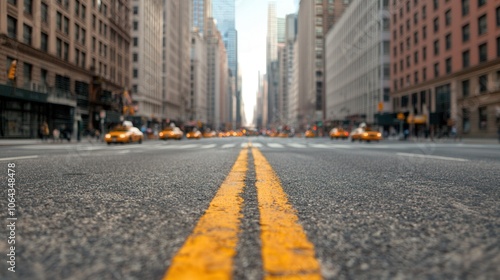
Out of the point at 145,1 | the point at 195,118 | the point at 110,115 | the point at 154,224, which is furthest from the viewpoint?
the point at 195,118

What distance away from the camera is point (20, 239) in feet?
5.11

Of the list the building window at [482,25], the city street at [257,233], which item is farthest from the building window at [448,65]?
the city street at [257,233]

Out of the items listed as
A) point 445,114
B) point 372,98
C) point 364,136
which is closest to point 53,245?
point 364,136

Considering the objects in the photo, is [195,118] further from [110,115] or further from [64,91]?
[64,91]

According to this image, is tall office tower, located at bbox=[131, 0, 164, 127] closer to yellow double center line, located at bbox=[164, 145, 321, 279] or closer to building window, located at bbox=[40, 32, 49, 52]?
building window, located at bbox=[40, 32, 49, 52]

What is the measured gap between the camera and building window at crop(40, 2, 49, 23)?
3036 centimetres

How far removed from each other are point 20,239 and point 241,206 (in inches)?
47.4

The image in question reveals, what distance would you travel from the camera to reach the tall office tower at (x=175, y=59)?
83.4 metres

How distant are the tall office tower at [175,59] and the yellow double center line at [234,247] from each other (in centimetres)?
8056

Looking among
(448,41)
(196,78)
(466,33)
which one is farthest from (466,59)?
(196,78)

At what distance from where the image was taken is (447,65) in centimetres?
4097

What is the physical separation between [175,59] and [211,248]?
311ft

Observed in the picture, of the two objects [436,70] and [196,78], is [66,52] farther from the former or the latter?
[196,78]

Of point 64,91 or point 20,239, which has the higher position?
point 64,91
